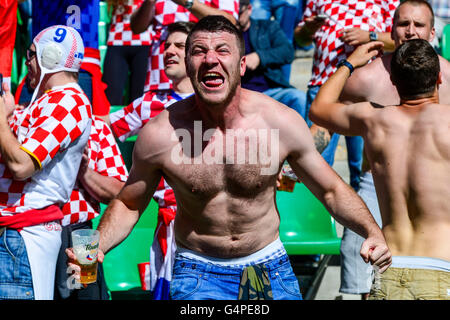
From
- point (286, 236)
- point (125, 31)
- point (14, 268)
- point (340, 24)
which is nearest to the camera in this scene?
point (14, 268)

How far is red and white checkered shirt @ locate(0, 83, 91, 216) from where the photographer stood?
3680 mm

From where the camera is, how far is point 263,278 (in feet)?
11.3

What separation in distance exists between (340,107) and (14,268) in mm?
1987

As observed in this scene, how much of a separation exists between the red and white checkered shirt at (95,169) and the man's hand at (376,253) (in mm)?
1725

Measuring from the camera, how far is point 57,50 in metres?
4.00

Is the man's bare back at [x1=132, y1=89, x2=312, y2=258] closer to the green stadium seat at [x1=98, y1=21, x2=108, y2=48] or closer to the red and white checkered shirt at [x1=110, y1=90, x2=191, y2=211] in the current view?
the red and white checkered shirt at [x1=110, y1=90, x2=191, y2=211]

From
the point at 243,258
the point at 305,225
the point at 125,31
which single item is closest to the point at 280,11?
the point at 125,31

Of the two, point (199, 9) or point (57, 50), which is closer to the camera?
point (57, 50)

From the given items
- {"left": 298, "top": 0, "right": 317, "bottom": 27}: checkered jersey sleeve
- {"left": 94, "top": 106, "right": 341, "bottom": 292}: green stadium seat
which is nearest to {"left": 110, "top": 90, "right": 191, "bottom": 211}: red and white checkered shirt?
{"left": 94, "top": 106, "right": 341, "bottom": 292}: green stadium seat

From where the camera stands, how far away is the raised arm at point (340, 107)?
13.1ft

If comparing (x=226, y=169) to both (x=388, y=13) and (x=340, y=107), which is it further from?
(x=388, y=13)

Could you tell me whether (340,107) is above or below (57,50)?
below
